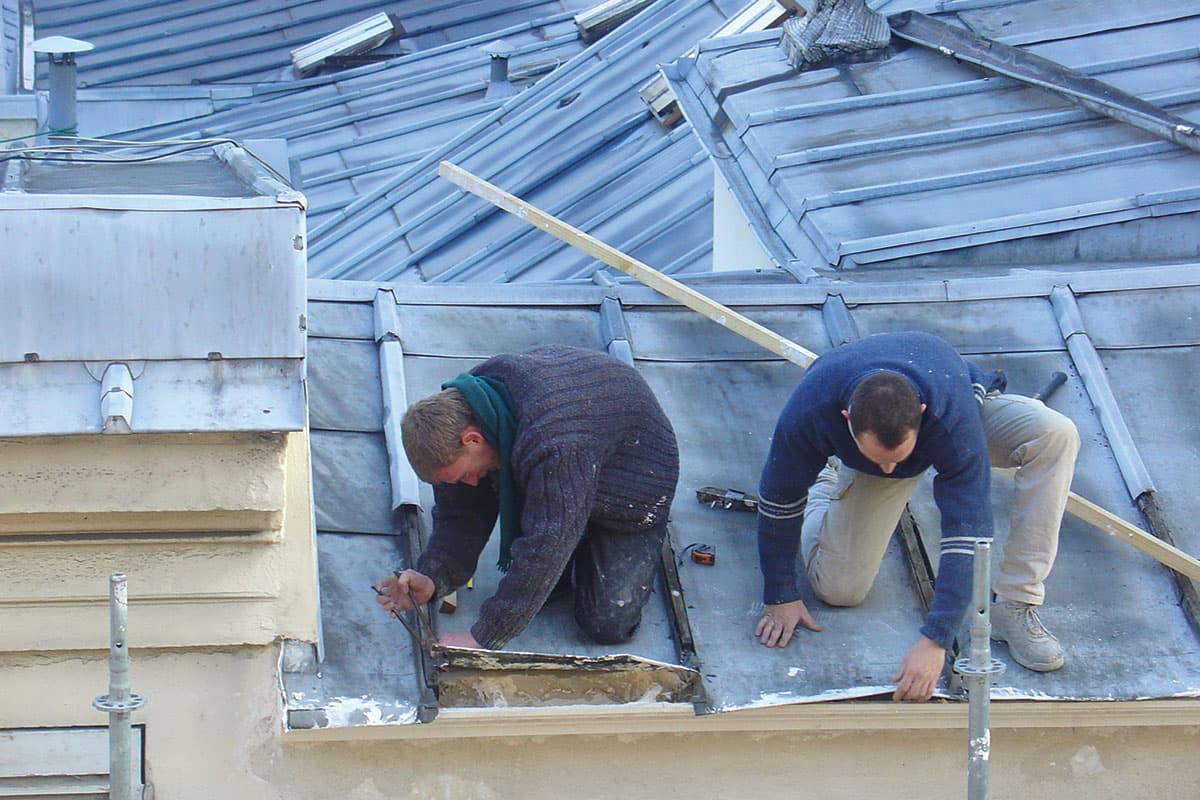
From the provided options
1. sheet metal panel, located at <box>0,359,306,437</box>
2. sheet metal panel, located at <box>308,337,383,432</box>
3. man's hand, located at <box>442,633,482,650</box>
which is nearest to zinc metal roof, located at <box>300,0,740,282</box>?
sheet metal panel, located at <box>308,337,383,432</box>

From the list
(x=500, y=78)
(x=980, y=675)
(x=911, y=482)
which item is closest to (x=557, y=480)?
(x=911, y=482)

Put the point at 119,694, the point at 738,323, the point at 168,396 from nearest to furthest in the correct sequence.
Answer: the point at 119,694, the point at 168,396, the point at 738,323

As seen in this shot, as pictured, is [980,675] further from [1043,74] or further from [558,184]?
[558,184]

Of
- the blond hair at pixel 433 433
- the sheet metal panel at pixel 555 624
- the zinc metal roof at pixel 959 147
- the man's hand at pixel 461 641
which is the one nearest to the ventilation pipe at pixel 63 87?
the zinc metal roof at pixel 959 147

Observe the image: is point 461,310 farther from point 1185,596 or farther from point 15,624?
point 1185,596

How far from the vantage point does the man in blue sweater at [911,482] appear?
5.07 metres

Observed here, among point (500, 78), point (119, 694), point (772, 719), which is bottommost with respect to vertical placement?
point (772, 719)

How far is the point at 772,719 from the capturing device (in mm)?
5207

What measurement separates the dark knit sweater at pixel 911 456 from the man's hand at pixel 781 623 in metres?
0.03

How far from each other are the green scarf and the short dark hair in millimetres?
1035

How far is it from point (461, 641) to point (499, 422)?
66 centimetres

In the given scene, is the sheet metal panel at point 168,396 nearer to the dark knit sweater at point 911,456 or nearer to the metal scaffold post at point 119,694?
the metal scaffold post at point 119,694

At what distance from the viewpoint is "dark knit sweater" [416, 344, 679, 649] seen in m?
4.99

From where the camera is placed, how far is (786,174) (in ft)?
26.5
